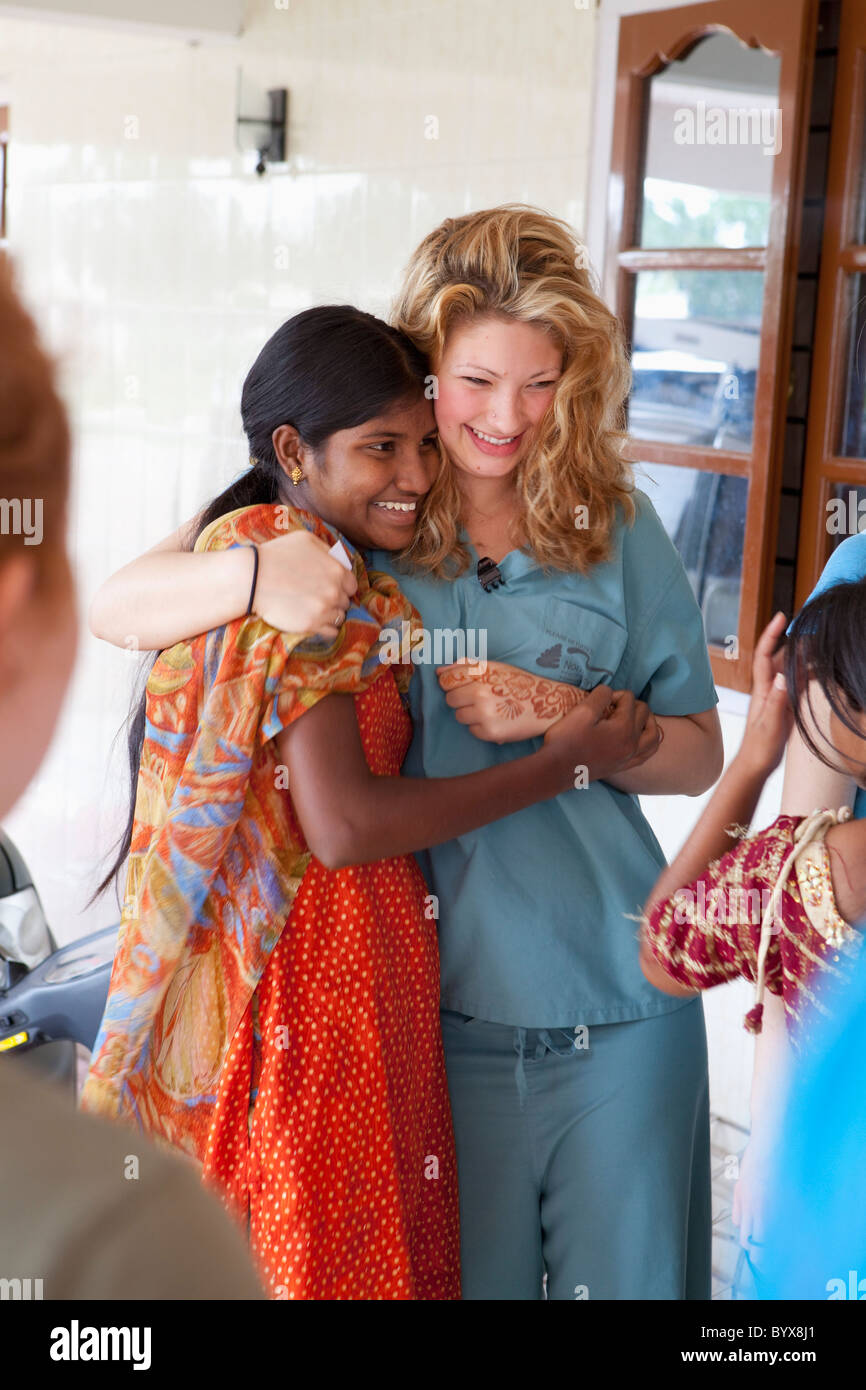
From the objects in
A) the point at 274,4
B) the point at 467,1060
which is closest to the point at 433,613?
the point at 467,1060

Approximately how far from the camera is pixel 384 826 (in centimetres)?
137

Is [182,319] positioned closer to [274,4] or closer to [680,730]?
[274,4]

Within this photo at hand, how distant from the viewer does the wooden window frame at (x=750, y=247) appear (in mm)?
2604

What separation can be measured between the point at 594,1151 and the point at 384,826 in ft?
1.53

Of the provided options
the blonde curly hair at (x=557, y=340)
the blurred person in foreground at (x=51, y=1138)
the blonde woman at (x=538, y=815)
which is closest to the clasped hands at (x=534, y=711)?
the blonde woman at (x=538, y=815)

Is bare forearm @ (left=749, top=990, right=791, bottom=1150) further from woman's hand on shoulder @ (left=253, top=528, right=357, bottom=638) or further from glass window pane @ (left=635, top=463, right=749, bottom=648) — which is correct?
glass window pane @ (left=635, top=463, right=749, bottom=648)

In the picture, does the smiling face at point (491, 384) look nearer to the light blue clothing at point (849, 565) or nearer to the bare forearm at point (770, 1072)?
the light blue clothing at point (849, 565)

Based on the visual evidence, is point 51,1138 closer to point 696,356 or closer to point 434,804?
point 434,804

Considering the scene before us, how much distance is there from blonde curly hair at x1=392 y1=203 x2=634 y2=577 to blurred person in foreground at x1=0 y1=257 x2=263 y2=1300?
1016 millimetres

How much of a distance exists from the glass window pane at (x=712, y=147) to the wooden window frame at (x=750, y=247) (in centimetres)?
3

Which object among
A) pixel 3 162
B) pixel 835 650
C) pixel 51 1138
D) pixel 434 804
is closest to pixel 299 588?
pixel 434 804

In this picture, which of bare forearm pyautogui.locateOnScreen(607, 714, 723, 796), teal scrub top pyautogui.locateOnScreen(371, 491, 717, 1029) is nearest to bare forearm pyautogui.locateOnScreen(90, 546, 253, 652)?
teal scrub top pyautogui.locateOnScreen(371, 491, 717, 1029)

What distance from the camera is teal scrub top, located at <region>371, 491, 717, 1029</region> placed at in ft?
4.98

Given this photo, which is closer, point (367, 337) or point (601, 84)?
point (367, 337)
